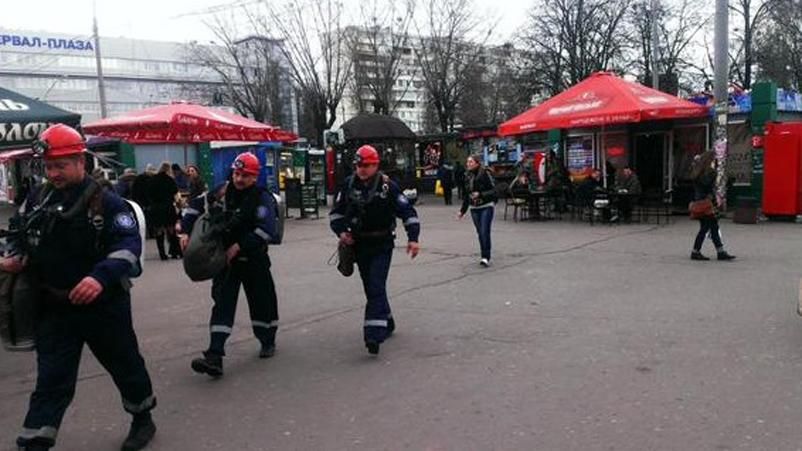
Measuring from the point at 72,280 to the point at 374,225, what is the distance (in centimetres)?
280

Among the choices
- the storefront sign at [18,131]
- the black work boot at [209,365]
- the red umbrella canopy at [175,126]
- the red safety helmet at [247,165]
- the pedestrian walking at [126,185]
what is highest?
the red umbrella canopy at [175,126]

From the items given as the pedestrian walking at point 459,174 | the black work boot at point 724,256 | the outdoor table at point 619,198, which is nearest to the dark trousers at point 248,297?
the black work boot at point 724,256

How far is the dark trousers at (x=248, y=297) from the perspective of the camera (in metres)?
5.73

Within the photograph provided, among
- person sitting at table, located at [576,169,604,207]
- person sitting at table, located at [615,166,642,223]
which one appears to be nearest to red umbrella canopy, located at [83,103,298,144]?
person sitting at table, located at [576,169,604,207]

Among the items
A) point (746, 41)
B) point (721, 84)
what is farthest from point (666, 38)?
point (721, 84)

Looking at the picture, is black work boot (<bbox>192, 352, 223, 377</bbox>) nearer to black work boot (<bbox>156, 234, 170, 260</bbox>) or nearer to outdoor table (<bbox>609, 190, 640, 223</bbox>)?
black work boot (<bbox>156, 234, 170, 260</bbox>)

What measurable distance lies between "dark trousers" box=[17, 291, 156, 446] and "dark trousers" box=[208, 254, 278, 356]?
1.32 m

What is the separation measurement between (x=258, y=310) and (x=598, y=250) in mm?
7551

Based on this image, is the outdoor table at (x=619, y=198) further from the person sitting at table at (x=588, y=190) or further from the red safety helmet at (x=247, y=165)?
the red safety helmet at (x=247, y=165)

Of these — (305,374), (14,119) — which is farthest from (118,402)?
(14,119)

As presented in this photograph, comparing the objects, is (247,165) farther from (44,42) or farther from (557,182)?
(44,42)

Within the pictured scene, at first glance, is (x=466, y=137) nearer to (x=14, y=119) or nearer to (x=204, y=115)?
(x=204, y=115)

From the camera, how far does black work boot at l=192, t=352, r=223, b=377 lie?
18.4ft

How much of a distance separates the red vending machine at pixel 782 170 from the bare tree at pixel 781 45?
2402cm
